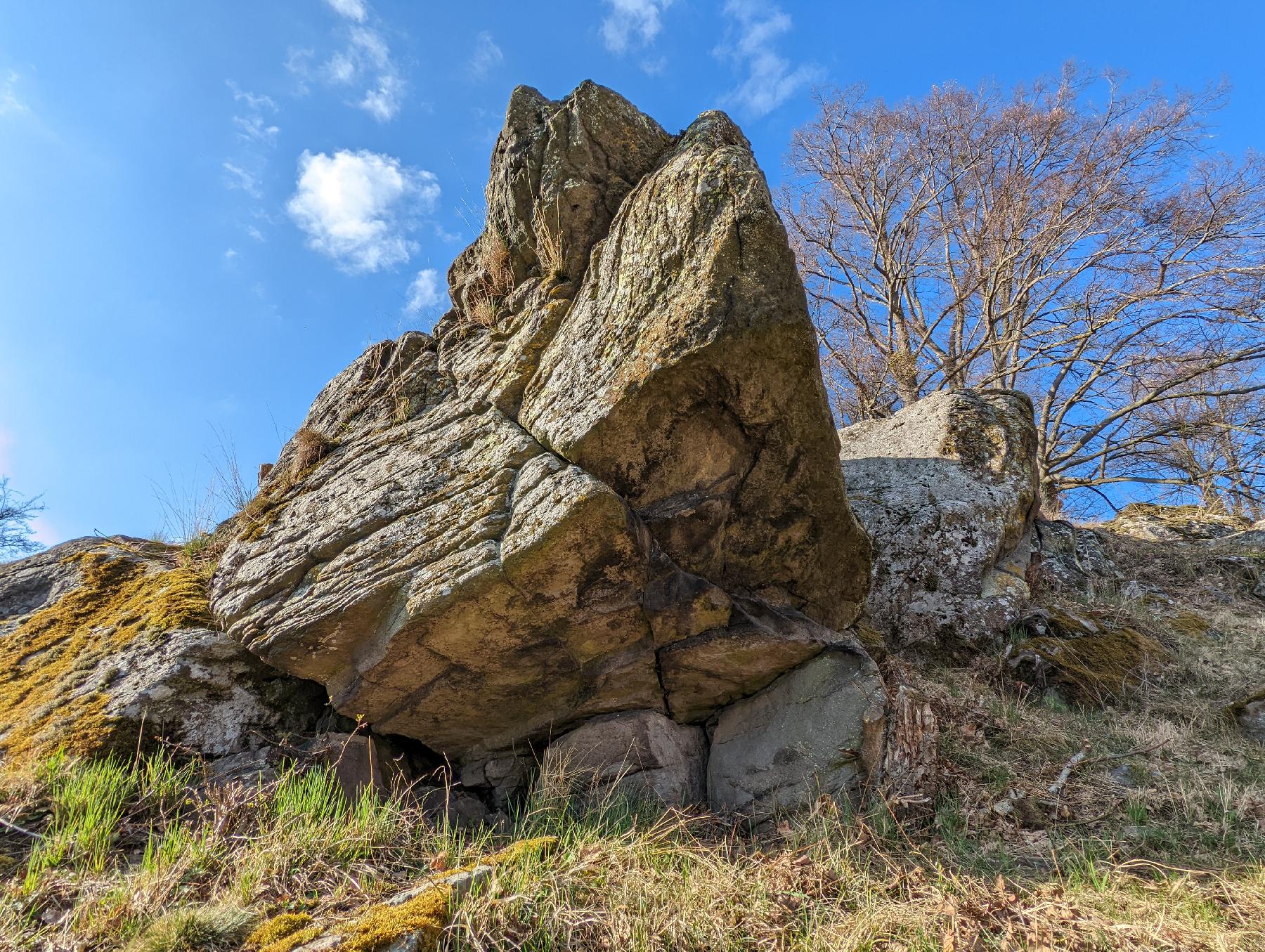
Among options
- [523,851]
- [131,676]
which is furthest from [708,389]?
[131,676]

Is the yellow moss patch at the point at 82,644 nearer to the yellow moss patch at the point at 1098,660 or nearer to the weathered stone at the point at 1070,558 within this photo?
the yellow moss patch at the point at 1098,660

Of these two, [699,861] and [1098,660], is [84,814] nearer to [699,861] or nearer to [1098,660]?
[699,861]

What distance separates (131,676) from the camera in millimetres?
4406

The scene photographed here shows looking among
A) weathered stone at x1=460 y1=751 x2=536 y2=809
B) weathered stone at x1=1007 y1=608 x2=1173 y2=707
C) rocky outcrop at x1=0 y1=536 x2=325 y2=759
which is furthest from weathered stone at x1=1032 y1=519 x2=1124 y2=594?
rocky outcrop at x1=0 y1=536 x2=325 y2=759

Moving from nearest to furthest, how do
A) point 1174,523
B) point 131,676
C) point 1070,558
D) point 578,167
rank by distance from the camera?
point 131,676
point 578,167
point 1070,558
point 1174,523

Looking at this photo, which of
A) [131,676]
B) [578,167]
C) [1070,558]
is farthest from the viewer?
[1070,558]

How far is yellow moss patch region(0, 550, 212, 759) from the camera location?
4.02 m

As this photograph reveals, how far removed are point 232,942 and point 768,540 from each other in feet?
11.5

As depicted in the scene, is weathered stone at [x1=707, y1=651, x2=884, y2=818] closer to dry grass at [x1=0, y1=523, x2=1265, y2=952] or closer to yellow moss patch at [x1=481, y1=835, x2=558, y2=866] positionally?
dry grass at [x1=0, y1=523, x2=1265, y2=952]

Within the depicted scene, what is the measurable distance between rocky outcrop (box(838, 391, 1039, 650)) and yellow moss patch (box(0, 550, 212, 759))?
5.73 meters

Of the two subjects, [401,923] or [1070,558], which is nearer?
[401,923]

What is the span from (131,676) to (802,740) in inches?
169

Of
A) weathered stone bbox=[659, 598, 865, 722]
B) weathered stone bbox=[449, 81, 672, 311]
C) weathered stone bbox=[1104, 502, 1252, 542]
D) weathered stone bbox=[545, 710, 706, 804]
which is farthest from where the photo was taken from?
weathered stone bbox=[1104, 502, 1252, 542]

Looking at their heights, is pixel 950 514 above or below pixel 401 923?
above
